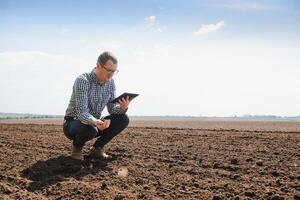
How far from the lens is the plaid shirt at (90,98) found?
6832 millimetres

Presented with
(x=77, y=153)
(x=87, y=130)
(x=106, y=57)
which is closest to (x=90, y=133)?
(x=87, y=130)

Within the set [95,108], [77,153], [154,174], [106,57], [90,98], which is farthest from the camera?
[77,153]

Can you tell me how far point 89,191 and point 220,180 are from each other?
1.86m

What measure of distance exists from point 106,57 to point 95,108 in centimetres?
106

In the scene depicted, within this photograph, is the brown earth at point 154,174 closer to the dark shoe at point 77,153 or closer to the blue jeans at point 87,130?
the dark shoe at point 77,153

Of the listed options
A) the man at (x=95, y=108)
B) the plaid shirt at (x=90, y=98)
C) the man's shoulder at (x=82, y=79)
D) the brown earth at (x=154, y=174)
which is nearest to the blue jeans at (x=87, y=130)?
the man at (x=95, y=108)

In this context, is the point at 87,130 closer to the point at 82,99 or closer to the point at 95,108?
the point at 95,108

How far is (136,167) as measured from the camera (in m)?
7.07

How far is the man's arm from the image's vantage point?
266 inches

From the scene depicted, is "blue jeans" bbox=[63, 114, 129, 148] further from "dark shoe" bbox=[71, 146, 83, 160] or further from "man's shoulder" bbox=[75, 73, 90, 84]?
"man's shoulder" bbox=[75, 73, 90, 84]

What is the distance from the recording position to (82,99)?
6.86 meters

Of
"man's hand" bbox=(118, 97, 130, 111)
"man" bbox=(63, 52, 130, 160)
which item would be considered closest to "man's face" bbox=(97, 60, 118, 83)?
"man" bbox=(63, 52, 130, 160)

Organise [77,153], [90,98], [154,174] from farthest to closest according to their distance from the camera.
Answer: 1. [77,153]
2. [90,98]
3. [154,174]

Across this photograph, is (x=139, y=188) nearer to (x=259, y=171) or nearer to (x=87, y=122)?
(x=87, y=122)
